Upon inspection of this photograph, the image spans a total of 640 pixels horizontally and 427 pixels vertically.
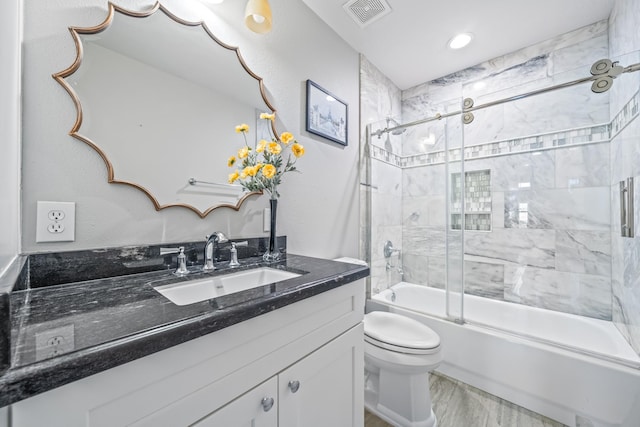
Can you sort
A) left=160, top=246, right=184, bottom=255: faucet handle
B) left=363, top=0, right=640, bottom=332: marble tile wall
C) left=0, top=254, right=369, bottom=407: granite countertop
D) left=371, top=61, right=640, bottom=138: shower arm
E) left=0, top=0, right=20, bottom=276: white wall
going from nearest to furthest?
left=0, top=254, right=369, bottom=407: granite countertop, left=0, top=0, right=20, bottom=276: white wall, left=160, top=246, right=184, bottom=255: faucet handle, left=371, top=61, right=640, bottom=138: shower arm, left=363, top=0, right=640, bottom=332: marble tile wall

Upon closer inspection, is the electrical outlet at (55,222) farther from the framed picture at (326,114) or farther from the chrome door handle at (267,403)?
the framed picture at (326,114)

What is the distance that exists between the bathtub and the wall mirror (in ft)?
5.18

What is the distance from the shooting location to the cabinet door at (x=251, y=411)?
559mm

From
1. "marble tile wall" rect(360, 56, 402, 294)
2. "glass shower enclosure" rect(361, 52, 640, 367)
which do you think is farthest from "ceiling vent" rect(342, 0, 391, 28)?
"glass shower enclosure" rect(361, 52, 640, 367)

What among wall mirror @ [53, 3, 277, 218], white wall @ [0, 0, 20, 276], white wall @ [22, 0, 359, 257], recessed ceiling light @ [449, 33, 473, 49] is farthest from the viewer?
recessed ceiling light @ [449, 33, 473, 49]

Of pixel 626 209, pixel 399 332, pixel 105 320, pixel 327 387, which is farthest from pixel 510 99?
pixel 105 320

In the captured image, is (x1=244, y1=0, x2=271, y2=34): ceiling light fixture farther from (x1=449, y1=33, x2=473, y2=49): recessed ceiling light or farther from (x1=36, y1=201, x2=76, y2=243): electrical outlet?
(x1=449, y1=33, x2=473, y2=49): recessed ceiling light

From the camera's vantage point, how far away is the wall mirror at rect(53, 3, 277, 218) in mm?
849

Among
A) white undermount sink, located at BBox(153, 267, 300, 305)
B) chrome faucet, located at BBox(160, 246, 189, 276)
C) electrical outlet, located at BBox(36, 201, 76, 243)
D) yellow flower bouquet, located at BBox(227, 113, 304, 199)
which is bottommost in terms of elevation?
white undermount sink, located at BBox(153, 267, 300, 305)

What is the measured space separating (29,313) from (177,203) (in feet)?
1.79

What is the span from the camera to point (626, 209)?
1490 millimetres

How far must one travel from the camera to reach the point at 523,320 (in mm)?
1897

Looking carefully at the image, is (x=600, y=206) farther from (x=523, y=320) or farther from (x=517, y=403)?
(x=517, y=403)

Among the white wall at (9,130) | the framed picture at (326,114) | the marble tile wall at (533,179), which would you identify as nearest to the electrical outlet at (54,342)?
the white wall at (9,130)
